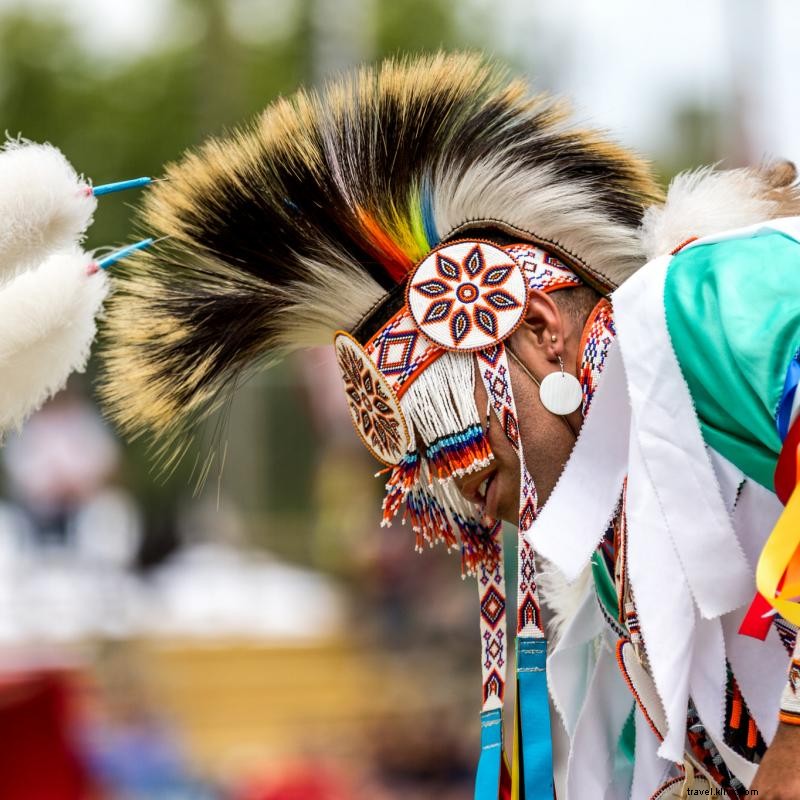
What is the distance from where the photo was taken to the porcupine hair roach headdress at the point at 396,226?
258 cm

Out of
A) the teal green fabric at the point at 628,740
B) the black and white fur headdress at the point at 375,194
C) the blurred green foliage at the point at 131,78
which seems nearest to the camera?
the black and white fur headdress at the point at 375,194

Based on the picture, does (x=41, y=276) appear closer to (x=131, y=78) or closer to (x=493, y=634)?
(x=493, y=634)

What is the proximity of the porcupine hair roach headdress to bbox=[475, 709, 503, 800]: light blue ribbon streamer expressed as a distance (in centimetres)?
41

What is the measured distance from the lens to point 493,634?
2.75m

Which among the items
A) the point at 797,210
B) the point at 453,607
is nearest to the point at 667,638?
the point at 797,210

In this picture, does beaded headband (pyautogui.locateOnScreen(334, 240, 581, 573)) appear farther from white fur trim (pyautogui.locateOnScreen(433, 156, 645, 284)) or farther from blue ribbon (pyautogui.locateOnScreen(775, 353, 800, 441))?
blue ribbon (pyautogui.locateOnScreen(775, 353, 800, 441))

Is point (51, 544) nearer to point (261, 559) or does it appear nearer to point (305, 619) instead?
point (305, 619)

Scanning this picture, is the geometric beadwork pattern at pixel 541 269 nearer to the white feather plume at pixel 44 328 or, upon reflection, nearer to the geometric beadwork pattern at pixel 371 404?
the geometric beadwork pattern at pixel 371 404

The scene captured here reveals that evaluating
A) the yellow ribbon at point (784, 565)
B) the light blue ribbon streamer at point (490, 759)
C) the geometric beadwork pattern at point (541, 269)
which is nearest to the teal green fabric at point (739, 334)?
the yellow ribbon at point (784, 565)

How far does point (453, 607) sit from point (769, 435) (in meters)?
7.51

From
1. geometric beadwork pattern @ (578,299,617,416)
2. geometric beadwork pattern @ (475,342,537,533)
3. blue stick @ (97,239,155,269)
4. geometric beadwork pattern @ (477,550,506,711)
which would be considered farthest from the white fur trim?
geometric beadwork pattern @ (477,550,506,711)

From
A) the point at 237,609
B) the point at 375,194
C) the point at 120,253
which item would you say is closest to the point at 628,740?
the point at 375,194

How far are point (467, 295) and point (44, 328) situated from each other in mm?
750

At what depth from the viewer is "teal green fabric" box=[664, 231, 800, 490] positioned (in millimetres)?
2039
